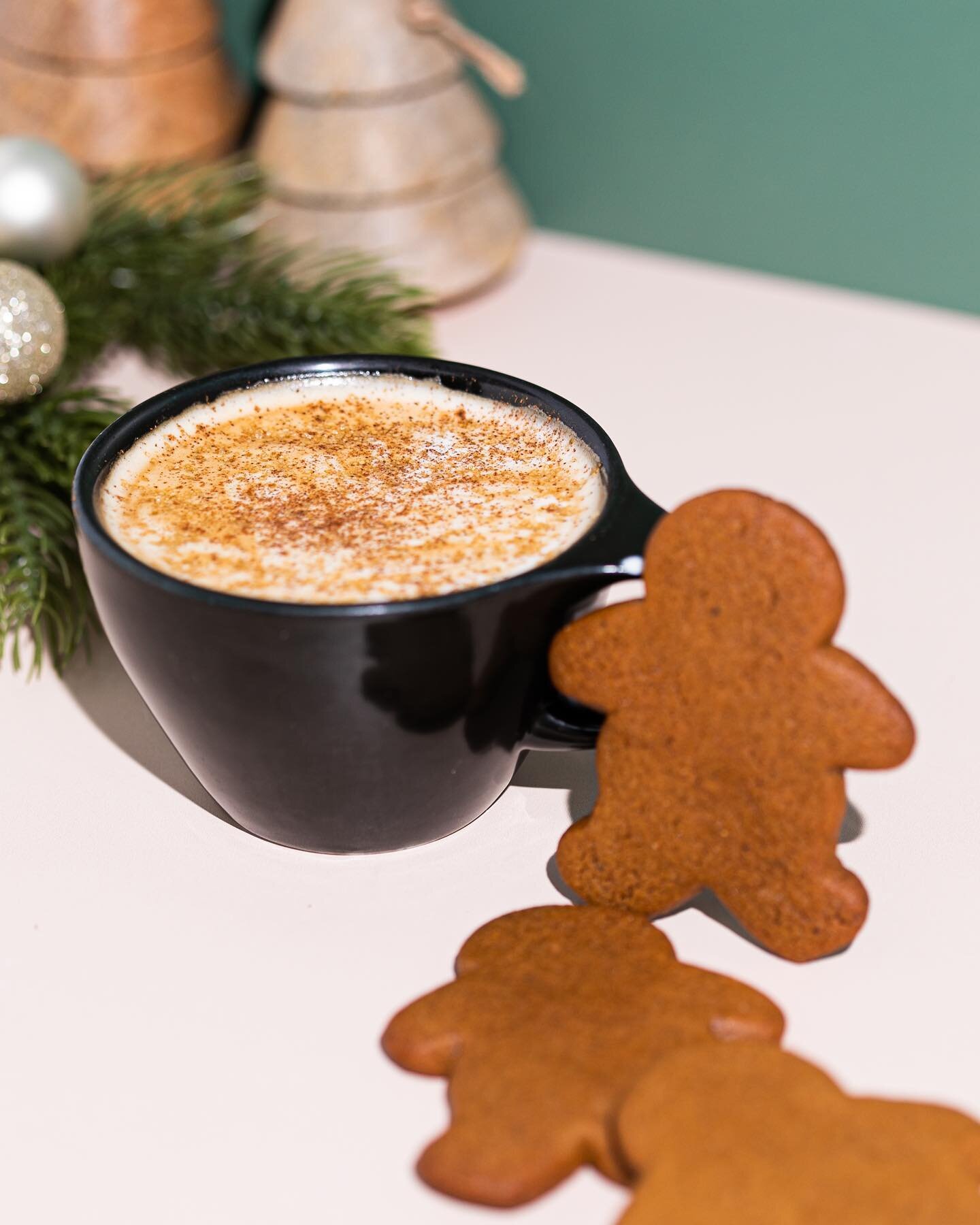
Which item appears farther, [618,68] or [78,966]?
[618,68]

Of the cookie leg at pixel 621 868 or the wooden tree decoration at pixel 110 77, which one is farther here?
the wooden tree decoration at pixel 110 77

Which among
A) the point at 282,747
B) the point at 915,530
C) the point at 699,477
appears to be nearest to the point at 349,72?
the point at 699,477

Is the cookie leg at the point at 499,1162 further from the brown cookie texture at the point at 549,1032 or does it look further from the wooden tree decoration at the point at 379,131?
the wooden tree decoration at the point at 379,131

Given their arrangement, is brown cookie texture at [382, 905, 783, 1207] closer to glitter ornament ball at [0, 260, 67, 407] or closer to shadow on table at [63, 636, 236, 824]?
shadow on table at [63, 636, 236, 824]

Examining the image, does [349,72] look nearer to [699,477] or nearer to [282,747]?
[699,477]

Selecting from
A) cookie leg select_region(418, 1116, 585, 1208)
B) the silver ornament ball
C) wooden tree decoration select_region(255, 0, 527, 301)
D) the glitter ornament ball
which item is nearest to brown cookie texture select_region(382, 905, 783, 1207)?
cookie leg select_region(418, 1116, 585, 1208)

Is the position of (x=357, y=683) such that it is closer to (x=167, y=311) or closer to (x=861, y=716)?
(x=861, y=716)

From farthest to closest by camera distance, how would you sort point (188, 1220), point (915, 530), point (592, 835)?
point (915, 530)
point (592, 835)
point (188, 1220)

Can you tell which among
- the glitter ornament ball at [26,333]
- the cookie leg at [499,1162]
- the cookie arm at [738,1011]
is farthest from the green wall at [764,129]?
the cookie leg at [499,1162]
